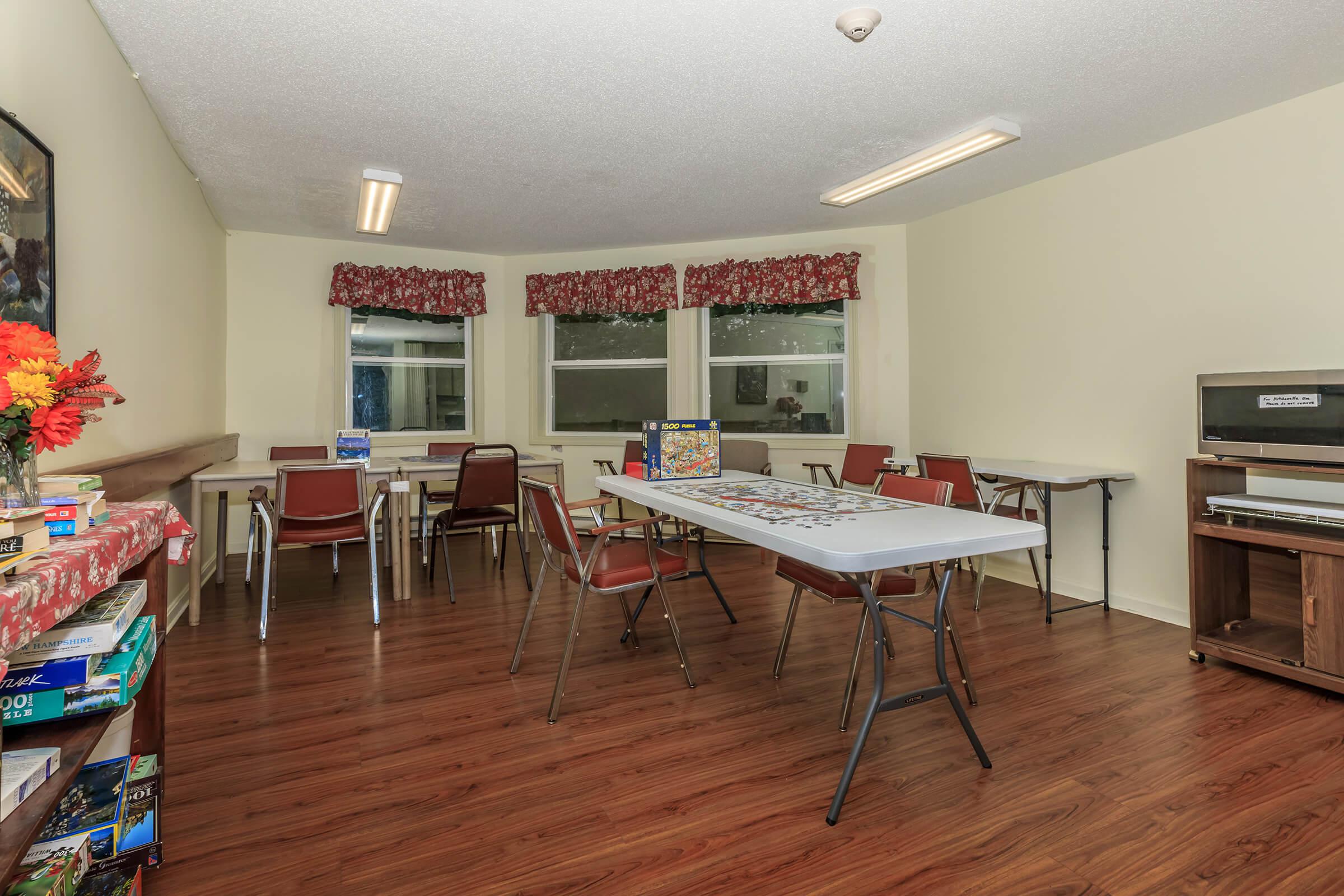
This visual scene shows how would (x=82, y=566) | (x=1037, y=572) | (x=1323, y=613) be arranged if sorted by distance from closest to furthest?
(x=82, y=566)
(x=1323, y=613)
(x=1037, y=572)

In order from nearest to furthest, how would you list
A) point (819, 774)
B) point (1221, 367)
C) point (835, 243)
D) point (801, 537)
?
point (801, 537) → point (819, 774) → point (1221, 367) → point (835, 243)

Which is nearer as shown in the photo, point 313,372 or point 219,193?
point 219,193

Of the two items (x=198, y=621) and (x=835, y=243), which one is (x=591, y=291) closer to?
(x=835, y=243)

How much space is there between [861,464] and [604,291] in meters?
2.65

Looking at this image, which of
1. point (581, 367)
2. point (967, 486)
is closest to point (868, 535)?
point (967, 486)

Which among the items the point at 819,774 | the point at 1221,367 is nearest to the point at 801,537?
the point at 819,774

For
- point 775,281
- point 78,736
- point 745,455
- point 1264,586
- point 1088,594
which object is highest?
point 775,281

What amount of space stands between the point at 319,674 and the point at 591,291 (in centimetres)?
400

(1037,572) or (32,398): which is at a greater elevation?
(32,398)

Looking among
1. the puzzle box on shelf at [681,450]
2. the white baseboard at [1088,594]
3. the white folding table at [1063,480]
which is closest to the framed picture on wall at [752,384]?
the white folding table at [1063,480]

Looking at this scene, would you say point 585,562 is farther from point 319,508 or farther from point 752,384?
point 752,384


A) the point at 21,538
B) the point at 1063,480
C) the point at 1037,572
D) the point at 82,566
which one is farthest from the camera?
the point at 1037,572

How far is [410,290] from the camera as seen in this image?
19.5 ft

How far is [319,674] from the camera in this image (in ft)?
9.62
